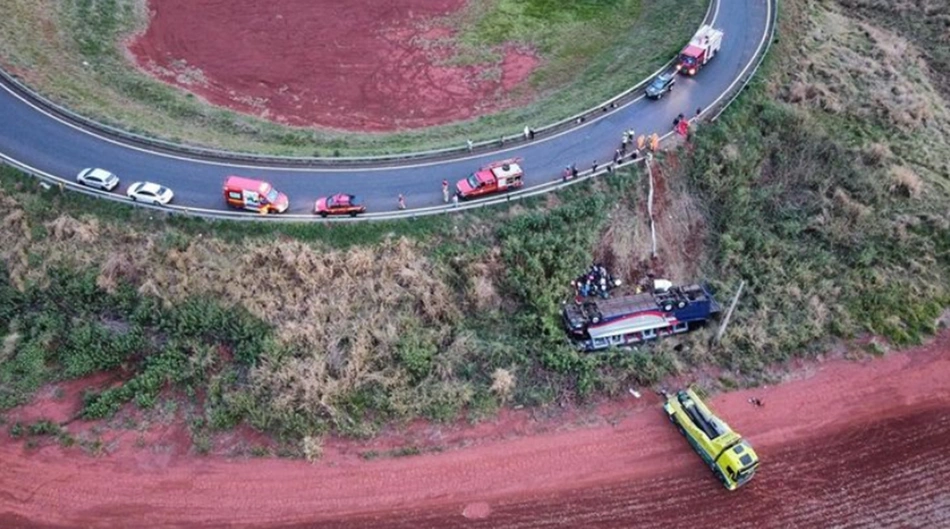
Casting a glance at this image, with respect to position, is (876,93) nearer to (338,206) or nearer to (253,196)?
(338,206)

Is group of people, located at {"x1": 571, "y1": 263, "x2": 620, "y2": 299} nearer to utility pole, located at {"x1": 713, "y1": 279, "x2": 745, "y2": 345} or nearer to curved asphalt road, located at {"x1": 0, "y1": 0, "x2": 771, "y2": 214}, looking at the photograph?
utility pole, located at {"x1": 713, "y1": 279, "x2": 745, "y2": 345}

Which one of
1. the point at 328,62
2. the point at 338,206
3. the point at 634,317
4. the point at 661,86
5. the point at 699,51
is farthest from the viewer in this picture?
the point at 328,62

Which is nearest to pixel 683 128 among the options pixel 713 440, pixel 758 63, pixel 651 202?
pixel 651 202

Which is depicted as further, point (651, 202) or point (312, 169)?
point (312, 169)

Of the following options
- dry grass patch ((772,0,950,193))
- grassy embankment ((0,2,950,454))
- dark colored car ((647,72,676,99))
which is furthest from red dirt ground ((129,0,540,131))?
dry grass patch ((772,0,950,193))

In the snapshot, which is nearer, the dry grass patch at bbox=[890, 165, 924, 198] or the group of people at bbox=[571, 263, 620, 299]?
the group of people at bbox=[571, 263, 620, 299]

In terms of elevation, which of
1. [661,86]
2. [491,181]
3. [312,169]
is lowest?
[491,181]

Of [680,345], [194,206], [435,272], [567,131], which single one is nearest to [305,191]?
[194,206]
